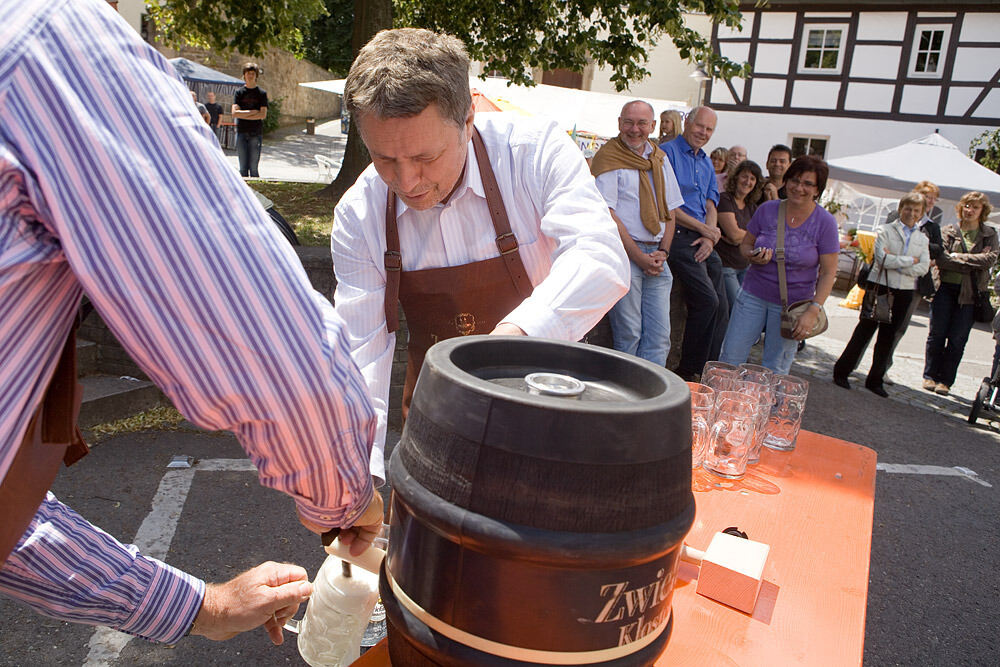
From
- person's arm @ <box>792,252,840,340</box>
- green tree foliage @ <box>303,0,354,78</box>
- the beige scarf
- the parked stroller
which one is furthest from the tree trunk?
green tree foliage @ <box>303,0,354,78</box>

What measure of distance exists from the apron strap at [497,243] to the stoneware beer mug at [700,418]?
517 mm

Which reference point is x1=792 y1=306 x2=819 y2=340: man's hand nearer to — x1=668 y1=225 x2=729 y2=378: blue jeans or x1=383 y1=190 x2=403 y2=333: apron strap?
x1=668 y1=225 x2=729 y2=378: blue jeans

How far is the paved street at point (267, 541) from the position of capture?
2.50 meters

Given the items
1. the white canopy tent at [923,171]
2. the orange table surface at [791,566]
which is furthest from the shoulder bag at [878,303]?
the white canopy tent at [923,171]

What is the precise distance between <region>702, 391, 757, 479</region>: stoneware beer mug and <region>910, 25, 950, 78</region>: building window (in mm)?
20562

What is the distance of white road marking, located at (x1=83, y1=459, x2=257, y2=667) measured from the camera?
246cm

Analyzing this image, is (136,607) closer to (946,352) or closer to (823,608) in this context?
(823,608)

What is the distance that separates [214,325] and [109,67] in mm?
254

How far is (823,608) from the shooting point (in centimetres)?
132

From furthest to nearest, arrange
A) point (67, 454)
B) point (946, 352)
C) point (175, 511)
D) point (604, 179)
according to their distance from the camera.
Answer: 1. point (946, 352)
2. point (604, 179)
3. point (175, 511)
4. point (67, 454)

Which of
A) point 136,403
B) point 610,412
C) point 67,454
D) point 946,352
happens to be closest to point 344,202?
point 67,454

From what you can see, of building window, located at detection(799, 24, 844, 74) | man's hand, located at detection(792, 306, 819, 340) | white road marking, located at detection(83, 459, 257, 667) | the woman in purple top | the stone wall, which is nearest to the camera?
white road marking, located at detection(83, 459, 257, 667)

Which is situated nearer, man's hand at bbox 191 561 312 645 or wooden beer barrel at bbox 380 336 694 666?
wooden beer barrel at bbox 380 336 694 666

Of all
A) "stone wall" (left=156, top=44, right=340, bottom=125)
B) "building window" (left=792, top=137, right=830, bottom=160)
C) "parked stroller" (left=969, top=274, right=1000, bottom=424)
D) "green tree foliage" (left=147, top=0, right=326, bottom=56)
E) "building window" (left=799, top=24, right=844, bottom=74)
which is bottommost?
"parked stroller" (left=969, top=274, right=1000, bottom=424)
